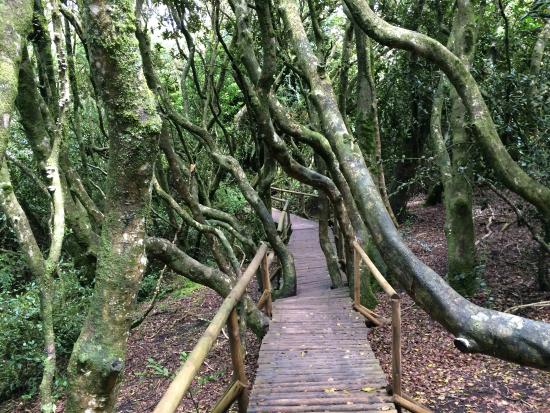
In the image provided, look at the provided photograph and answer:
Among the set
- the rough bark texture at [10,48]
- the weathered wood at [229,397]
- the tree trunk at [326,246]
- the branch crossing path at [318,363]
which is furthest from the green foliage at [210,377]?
the rough bark texture at [10,48]

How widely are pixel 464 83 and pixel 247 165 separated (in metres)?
10.3

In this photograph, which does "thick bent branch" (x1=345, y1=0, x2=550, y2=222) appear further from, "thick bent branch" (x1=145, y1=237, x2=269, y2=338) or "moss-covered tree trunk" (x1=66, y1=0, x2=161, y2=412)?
"thick bent branch" (x1=145, y1=237, x2=269, y2=338)

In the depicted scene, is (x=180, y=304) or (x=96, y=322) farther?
(x=180, y=304)

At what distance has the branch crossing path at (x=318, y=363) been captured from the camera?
391 cm

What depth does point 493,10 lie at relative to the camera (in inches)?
374

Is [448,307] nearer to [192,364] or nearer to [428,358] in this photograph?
[192,364]

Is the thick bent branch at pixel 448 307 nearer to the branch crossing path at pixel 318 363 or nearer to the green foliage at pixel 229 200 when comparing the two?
the branch crossing path at pixel 318 363

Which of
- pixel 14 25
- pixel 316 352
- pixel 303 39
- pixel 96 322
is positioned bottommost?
pixel 316 352

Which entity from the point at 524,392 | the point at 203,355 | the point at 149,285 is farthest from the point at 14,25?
the point at 149,285

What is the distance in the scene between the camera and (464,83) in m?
4.05

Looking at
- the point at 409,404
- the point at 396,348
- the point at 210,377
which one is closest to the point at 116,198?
the point at 396,348

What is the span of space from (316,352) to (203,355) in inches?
118

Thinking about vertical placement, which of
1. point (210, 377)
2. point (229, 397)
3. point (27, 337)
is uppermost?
point (229, 397)

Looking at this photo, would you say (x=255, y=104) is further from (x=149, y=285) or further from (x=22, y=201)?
(x=22, y=201)
